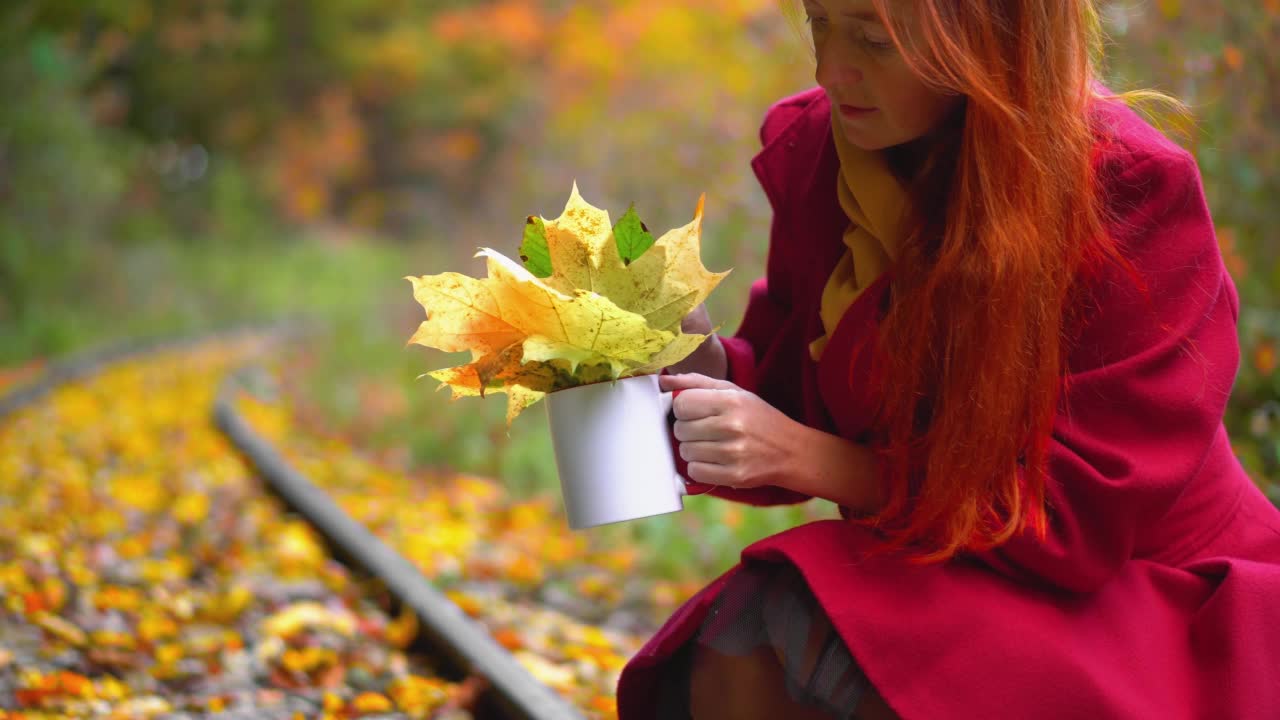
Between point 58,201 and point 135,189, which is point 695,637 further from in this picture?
point 135,189

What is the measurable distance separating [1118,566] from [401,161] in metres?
34.0

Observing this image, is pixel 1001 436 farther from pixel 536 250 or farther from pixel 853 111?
pixel 536 250

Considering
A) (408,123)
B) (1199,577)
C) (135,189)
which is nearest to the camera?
(1199,577)

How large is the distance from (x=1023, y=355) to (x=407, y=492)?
5.17 m

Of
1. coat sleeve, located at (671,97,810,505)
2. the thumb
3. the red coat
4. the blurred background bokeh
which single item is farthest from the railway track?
the red coat

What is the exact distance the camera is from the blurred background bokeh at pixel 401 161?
12.3ft

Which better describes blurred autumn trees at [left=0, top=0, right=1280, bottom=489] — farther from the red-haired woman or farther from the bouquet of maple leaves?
the red-haired woman

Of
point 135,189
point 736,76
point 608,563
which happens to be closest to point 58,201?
point 135,189

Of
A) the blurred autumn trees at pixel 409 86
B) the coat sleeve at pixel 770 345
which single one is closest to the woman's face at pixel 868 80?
the coat sleeve at pixel 770 345

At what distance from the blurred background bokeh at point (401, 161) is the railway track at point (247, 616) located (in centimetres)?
103

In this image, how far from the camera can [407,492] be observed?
6426 mm

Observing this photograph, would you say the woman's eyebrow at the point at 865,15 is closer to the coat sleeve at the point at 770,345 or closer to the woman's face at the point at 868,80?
the woman's face at the point at 868,80

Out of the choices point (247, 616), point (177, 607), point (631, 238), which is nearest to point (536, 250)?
point (631, 238)

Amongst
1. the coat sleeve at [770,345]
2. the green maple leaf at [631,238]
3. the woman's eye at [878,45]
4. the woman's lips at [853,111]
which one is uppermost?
the woman's eye at [878,45]
